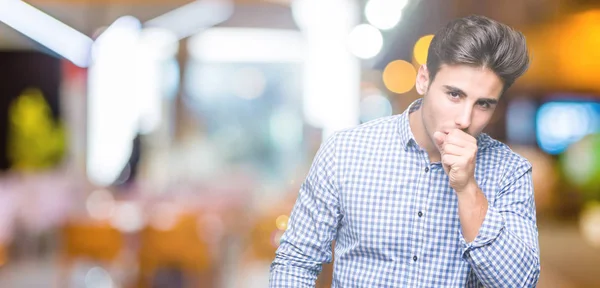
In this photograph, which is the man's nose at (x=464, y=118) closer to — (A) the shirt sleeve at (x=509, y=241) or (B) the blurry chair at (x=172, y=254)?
(A) the shirt sleeve at (x=509, y=241)

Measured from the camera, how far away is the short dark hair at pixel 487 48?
157cm

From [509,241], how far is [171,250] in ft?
12.9

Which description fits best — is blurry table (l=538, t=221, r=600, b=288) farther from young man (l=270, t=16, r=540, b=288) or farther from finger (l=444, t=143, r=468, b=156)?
finger (l=444, t=143, r=468, b=156)

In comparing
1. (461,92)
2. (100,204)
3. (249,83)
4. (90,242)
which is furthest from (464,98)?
(249,83)

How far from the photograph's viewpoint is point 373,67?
211 inches

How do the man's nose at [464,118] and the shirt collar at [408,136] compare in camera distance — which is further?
the shirt collar at [408,136]

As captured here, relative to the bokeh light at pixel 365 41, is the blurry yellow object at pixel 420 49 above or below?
below

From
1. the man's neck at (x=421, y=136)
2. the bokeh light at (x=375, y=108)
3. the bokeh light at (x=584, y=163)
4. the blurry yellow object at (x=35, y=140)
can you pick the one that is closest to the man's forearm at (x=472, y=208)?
the man's neck at (x=421, y=136)

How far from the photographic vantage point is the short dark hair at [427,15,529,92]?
1571mm

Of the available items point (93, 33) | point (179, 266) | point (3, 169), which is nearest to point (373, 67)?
point (179, 266)

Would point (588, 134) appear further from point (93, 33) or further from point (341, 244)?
point (341, 244)

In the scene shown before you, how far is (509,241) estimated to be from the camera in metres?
1.57

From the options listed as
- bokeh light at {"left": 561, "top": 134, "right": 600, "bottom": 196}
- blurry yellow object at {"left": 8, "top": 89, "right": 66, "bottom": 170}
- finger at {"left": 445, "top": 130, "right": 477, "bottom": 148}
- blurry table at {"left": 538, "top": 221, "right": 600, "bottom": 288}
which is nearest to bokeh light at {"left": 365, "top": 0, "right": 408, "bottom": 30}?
finger at {"left": 445, "top": 130, "right": 477, "bottom": 148}

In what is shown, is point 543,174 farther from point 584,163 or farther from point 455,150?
point 455,150
